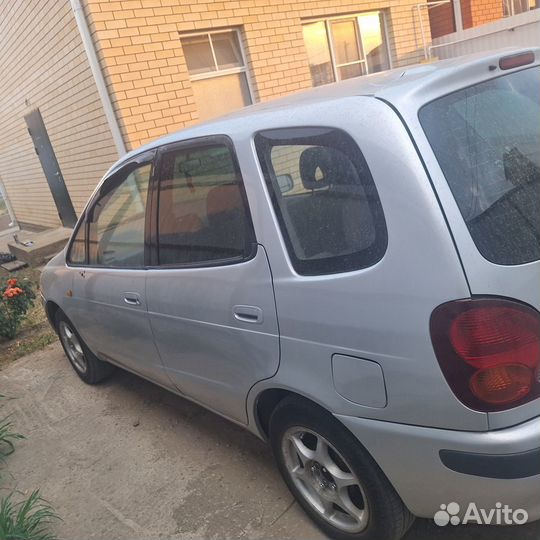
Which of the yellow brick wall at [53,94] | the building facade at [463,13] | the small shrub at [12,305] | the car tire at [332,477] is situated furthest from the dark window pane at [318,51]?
the car tire at [332,477]

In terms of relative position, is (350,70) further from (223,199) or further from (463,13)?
(223,199)

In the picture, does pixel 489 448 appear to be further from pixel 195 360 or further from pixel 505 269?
pixel 195 360

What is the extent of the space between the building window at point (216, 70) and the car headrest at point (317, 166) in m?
5.58

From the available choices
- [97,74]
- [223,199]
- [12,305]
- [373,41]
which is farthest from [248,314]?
[373,41]

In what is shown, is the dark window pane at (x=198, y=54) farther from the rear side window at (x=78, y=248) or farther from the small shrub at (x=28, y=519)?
the small shrub at (x=28, y=519)

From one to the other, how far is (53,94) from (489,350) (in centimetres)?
827

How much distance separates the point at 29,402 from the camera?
4105 mm

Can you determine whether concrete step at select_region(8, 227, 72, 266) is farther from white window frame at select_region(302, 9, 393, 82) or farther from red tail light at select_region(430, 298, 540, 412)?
red tail light at select_region(430, 298, 540, 412)

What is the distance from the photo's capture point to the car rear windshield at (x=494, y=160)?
1.53 meters

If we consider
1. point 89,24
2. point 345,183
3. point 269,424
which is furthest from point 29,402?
point 89,24

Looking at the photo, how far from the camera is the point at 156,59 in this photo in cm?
646

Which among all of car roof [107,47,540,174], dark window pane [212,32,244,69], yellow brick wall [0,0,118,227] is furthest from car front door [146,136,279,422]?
dark window pane [212,32,244,69]

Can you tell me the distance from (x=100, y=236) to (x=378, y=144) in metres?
2.23

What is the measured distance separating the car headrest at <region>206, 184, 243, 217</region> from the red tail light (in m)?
1.01
